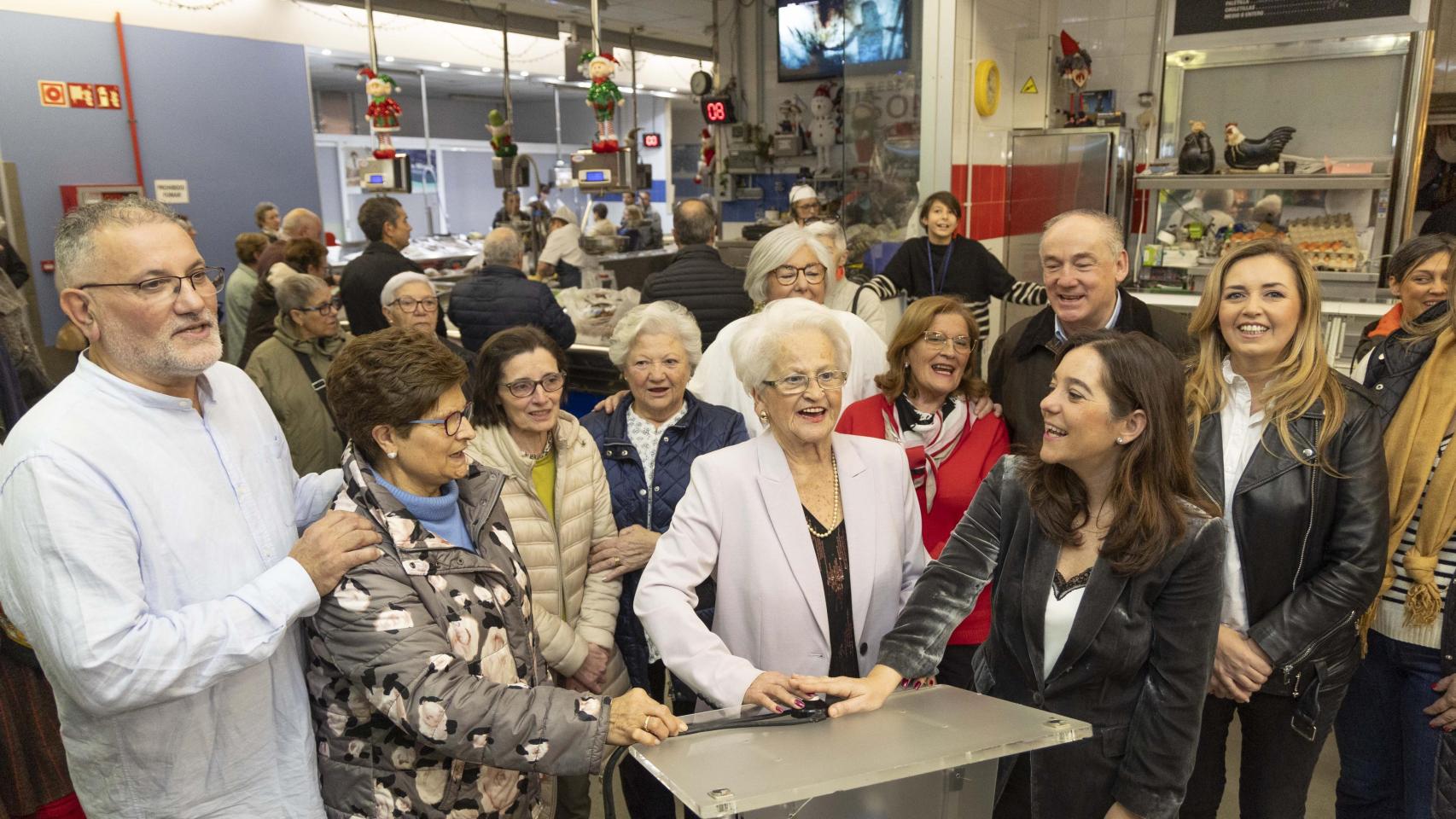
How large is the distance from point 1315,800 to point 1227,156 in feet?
14.7

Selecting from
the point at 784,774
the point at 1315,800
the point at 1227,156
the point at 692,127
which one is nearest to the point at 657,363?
the point at 784,774

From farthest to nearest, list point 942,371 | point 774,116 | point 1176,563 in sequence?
point 774,116, point 942,371, point 1176,563

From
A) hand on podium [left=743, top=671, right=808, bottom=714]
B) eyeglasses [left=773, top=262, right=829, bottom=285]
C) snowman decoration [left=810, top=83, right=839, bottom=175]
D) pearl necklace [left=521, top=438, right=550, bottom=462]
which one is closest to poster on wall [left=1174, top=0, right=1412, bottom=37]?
snowman decoration [left=810, top=83, right=839, bottom=175]

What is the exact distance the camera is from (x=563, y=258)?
888cm

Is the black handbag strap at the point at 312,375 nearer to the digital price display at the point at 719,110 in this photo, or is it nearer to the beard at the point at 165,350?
the beard at the point at 165,350

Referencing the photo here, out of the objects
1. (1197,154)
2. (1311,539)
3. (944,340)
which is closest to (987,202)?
(1197,154)

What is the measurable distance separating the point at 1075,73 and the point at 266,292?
5544mm

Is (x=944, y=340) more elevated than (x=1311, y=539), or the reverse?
(x=944, y=340)

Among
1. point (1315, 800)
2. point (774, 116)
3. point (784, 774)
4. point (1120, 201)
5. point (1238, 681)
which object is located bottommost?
point (1315, 800)

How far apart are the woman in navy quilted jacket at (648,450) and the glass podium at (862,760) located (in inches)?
42.7

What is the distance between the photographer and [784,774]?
1.25 m

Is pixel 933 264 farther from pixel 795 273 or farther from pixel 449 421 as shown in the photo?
pixel 449 421

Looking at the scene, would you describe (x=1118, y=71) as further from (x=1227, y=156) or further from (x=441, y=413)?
(x=441, y=413)

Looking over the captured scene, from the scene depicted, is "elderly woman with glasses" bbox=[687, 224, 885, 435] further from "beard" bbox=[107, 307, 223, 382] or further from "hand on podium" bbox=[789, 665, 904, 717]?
"beard" bbox=[107, 307, 223, 382]
